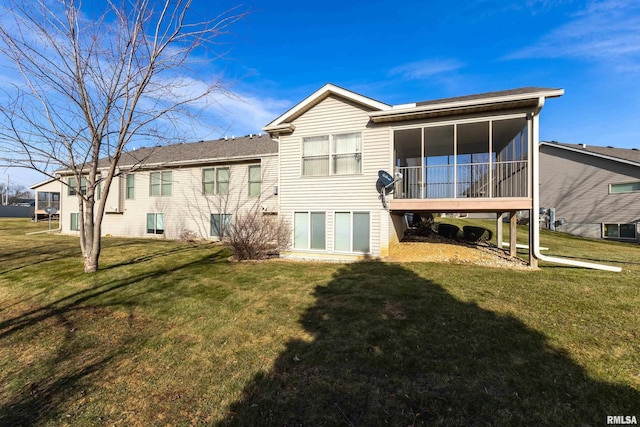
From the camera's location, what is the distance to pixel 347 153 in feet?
34.0

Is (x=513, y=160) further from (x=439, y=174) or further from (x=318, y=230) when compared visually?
(x=318, y=230)

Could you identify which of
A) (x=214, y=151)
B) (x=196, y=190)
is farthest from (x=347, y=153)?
(x=214, y=151)

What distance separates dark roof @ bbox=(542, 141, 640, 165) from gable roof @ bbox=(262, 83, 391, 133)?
19.1 metres

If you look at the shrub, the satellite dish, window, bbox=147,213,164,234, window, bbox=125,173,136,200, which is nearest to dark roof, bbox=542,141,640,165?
the satellite dish

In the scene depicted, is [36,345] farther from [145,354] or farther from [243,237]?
[243,237]

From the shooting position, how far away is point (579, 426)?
8.16 ft

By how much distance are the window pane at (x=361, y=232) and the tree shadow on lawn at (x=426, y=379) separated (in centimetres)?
497

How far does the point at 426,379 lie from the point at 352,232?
7043 millimetres

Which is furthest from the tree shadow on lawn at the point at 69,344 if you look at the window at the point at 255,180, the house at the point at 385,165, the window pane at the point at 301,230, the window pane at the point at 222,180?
the window pane at the point at 222,180

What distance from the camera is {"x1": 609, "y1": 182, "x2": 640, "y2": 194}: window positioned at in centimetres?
1761

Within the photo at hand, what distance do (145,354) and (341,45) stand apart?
13.1m

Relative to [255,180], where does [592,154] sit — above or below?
above

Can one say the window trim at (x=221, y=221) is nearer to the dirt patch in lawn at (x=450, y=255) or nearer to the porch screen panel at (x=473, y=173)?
the dirt patch in lawn at (x=450, y=255)

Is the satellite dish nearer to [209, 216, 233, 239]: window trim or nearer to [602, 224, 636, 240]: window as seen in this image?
[209, 216, 233, 239]: window trim
